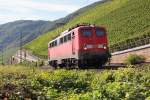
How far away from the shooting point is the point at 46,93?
15258mm

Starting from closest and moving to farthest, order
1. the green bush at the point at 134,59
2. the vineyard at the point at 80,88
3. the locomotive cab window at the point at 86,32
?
the vineyard at the point at 80,88 < the locomotive cab window at the point at 86,32 < the green bush at the point at 134,59

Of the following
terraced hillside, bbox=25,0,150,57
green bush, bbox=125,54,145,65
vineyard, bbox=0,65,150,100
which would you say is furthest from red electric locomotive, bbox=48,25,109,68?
terraced hillside, bbox=25,0,150,57

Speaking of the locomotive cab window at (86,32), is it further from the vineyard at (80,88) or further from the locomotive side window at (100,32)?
the vineyard at (80,88)

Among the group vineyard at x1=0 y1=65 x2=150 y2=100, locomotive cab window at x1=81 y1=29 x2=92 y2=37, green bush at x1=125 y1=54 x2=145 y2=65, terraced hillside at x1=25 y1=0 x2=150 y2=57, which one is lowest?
vineyard at x1=0 y1=65 x2=150 y2=100

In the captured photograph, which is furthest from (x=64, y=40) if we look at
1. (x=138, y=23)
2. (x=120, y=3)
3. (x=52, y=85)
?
(x=120, y=3)

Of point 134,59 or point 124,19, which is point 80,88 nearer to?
point 134,59

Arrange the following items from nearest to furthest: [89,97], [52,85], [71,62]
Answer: [89,97]
[52,85]
[71,62]

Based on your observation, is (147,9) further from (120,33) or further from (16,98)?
(16,98)

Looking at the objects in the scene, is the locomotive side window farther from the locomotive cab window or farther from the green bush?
the green bush

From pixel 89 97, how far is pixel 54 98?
1.43 metres

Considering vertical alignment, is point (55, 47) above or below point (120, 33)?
below

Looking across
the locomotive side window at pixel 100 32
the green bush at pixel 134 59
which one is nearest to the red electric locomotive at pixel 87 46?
the locomotive side window at pixel 100 32

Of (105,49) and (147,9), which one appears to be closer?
(105,49)

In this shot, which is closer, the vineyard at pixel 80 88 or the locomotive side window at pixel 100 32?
the vineyard at pixel 80 88
